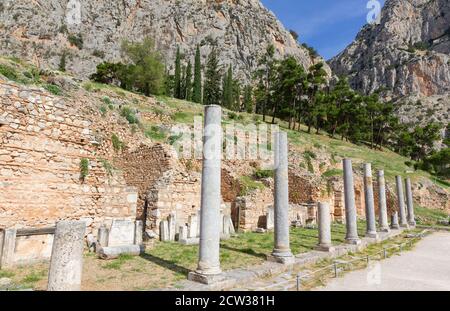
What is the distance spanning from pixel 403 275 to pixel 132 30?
10799 cm

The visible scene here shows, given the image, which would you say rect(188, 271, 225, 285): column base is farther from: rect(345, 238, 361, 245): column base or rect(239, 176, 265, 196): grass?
rect(239, 176, 265, 196): grass

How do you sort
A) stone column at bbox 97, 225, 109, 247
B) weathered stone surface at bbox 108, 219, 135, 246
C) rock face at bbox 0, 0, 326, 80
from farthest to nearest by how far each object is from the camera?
rock face at bbox 0, 0, 326, 80 → weathered stone surface at bbox 108, 219, 135, 246 → stone column at bbox 97, 225, 109, 247

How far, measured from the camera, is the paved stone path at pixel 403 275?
291 inches

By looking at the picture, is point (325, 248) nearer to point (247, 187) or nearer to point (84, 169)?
point (247, 187)

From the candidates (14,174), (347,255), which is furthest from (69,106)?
(347,255)

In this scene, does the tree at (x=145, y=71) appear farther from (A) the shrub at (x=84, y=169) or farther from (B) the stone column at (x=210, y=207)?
(B) the stone column at (x=210, y=207)

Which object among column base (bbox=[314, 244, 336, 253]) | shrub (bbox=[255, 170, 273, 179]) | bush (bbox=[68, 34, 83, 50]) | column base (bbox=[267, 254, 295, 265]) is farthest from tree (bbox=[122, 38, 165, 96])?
bush (bbox=[68, 34, 83, 50])

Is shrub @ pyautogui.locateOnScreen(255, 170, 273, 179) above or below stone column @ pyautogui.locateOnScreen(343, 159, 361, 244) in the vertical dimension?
above

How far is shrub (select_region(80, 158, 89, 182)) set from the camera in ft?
36.9

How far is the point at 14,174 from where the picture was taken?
31.2 ft

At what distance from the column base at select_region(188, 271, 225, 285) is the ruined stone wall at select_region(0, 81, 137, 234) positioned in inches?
231

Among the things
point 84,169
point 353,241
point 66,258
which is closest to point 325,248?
point 353,241

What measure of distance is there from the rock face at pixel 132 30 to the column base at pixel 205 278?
255 feet

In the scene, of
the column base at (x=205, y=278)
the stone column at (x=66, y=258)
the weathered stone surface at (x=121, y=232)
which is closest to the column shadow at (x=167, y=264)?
the column base at (x=205, y=278)
